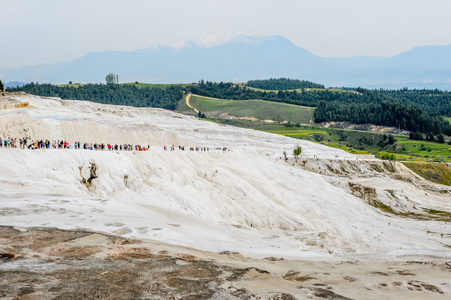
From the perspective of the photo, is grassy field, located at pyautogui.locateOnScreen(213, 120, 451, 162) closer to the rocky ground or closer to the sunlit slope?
the sunlit slope

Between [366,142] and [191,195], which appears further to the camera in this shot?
[366,142]

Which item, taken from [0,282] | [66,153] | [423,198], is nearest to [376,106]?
[423,198]

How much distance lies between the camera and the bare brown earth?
16562mm

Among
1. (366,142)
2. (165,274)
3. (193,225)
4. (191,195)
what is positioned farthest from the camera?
(366,142)

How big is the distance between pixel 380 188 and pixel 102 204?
58.8 m

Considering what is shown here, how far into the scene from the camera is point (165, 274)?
61.5 feet

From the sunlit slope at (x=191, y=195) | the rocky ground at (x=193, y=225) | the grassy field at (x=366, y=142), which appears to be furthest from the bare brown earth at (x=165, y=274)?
the grassy field at (x=366, y=142)

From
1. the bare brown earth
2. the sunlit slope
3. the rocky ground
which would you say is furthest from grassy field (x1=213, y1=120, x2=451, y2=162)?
the bare brown earth

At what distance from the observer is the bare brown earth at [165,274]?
54.3ft

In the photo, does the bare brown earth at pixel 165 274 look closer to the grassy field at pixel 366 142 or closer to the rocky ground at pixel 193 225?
the rocky ground at pixel 193 225

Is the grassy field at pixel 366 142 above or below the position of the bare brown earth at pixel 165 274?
below

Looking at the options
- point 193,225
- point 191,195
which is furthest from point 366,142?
point 193,225

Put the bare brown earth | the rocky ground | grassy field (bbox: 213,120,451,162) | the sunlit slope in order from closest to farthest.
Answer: the bare brown earth, the rocky ground, the sunlit slope, grassy field (bbox: 213,120,451,162)

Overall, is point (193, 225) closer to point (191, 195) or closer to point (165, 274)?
point (165, 274)
